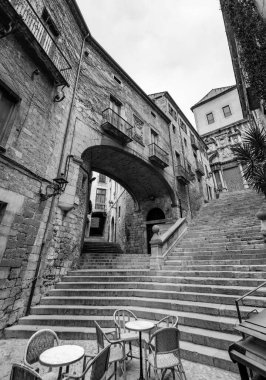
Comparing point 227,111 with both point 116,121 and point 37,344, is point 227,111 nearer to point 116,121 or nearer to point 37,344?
point 116,121

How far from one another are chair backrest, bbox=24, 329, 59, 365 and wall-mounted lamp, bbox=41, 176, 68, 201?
4.11 m

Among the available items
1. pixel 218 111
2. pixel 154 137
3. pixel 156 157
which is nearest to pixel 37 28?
pixel 156 157

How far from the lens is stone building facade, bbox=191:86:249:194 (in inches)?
810

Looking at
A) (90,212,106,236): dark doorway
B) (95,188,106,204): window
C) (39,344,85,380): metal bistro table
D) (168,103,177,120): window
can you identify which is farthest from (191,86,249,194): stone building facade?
(39,344,85,380): metal bistro table

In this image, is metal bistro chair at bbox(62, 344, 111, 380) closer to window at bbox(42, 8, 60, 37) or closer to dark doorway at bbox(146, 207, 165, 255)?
window at bbox(42, 8, 60, 37)

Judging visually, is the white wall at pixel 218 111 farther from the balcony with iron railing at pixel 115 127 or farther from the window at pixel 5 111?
the window at pixel 5 111

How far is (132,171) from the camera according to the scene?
12266 millimetres

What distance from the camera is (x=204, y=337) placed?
3.54 meters

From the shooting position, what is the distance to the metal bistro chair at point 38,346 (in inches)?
98.1

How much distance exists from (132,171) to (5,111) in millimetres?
7958

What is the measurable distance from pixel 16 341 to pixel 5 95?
640cm

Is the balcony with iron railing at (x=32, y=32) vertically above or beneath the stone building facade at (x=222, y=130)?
beneath

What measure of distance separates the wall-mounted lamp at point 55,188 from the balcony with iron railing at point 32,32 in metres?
3.94

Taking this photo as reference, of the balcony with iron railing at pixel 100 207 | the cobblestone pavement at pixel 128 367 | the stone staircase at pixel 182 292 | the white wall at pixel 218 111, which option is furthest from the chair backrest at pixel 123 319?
the white wall at pixel 218 111
